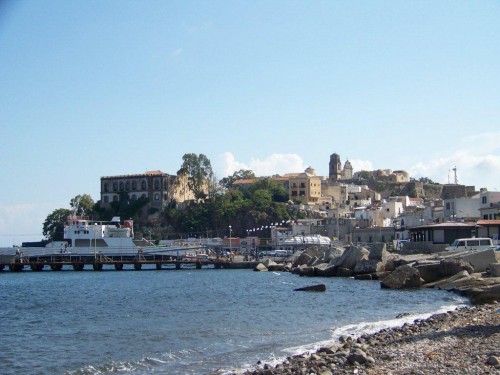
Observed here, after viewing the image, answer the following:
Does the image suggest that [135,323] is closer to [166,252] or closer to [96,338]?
[96,338]

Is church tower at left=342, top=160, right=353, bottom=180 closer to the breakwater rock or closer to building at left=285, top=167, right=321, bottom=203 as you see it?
building at left=285, top=167, right=321, bottom=203

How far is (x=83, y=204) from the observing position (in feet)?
427

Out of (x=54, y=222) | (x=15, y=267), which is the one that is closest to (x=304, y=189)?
(x=54, y=222)

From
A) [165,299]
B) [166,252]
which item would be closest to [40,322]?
[165,299]

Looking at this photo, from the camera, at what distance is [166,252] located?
8344 cm

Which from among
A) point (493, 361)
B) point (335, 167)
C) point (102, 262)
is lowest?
point (102, 262)

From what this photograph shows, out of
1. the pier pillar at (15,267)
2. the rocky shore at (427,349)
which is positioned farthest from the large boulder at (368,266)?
the pier pillar at (15,267)

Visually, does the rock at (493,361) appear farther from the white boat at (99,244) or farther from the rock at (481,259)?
the white boat at (99,244)

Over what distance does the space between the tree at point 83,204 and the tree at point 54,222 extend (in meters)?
1.97

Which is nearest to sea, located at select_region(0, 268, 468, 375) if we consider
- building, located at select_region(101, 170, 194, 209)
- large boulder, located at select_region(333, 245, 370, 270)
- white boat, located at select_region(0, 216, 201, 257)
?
large boulder, located at select_region(333, 245, 370, 270)

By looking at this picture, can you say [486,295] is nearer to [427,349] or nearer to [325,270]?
[427,349]

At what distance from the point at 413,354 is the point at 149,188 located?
11307 centimetres

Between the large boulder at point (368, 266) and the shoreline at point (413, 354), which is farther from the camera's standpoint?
the large boulder at point (368, 266)

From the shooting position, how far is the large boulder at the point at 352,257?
2055 inches
